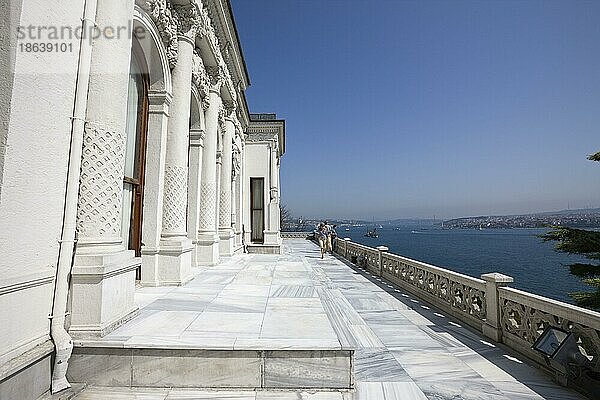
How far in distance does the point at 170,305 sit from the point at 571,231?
9896mm

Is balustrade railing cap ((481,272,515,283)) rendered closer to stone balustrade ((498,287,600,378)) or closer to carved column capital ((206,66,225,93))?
stone balustrade ((498,287,600,378))

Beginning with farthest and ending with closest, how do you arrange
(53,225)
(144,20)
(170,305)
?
1. (144,20)
2. (170,305)
3. (53,225)

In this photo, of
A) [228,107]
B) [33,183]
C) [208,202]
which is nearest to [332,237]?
[228,107]

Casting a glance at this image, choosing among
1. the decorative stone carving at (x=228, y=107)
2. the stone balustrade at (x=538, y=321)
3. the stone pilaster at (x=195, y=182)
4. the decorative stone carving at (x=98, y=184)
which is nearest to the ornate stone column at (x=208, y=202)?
the stone pilaster at (x=195, y=182)

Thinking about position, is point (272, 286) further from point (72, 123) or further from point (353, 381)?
point (72, 123)

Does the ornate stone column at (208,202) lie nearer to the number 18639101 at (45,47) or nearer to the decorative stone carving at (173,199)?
the decorative stone carving at (173,199)

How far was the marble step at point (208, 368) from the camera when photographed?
3676 mm

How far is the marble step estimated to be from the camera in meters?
3.68

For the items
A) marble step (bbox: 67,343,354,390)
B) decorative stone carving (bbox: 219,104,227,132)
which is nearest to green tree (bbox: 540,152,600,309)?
marble step (bbox: 67,343,354,390)

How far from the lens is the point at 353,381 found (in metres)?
3.75

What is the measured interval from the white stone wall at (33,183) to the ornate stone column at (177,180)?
138 inches

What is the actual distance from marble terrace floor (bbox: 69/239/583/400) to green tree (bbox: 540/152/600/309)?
416 cm

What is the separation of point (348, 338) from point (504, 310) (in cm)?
327

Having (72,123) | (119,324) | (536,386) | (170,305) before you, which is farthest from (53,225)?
(536,386)
